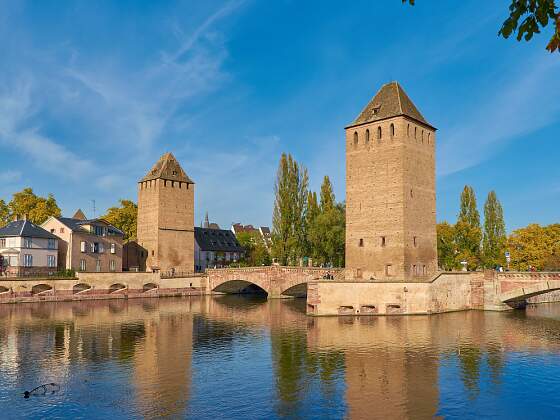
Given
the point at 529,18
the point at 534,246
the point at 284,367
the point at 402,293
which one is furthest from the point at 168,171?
the point at 529,18

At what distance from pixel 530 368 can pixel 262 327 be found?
58.8 ft

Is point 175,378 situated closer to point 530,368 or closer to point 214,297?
point 530,368

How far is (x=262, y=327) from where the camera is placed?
36.4 meters

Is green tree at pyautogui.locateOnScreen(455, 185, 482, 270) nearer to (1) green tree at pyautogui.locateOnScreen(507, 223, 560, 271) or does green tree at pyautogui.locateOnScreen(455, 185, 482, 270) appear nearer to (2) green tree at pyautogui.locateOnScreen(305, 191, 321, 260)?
(1) green tree at pyautogui.locateOnScreen(507, 223, 560, 271)

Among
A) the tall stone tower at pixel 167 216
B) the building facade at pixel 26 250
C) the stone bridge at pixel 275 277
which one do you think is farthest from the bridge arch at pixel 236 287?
the building facade at pixel 26 250

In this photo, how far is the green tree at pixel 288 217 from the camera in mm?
63062

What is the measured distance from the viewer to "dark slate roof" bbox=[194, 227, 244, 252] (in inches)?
3306

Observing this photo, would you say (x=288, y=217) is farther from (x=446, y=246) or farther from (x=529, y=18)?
(x=529, y=18)

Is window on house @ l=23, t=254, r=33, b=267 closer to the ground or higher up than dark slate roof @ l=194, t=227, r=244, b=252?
closer to the ground

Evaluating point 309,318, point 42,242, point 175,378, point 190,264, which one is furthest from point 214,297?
point 175,378

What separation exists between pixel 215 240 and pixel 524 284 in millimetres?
53940

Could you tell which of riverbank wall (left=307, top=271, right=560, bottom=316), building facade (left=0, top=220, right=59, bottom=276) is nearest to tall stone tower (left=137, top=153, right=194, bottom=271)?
building facade (left=0, top=220, right=59, bottom=276)

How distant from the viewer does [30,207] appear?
71375 mm

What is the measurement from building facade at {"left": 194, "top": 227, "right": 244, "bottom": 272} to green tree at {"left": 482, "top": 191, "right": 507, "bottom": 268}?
129 feet
